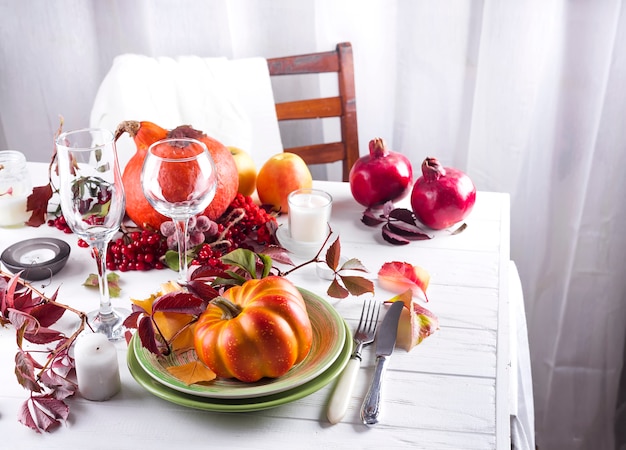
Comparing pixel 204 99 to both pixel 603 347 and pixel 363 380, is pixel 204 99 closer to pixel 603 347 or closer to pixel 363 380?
pixel 363 380

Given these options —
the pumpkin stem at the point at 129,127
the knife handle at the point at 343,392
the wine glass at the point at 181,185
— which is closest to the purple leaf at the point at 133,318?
the wine glass at the point at 181,185

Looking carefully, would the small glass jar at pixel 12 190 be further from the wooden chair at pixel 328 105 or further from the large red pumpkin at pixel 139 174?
the wooden chair at pixel 328 105

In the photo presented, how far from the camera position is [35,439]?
763 mm

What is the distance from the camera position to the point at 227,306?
0.80 metres

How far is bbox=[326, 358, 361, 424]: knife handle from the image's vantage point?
30.8 inches

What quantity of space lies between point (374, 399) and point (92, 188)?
1.33 ft

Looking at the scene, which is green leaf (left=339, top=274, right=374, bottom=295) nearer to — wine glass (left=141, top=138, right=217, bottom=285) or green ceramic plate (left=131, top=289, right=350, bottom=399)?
green ceramic plate (left=131, top=289, right=350, bottom=399)

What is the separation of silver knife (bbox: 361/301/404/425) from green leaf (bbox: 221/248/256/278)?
179mm

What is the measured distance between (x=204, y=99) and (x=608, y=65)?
2.94 ft

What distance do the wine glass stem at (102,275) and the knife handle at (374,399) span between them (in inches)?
14.0

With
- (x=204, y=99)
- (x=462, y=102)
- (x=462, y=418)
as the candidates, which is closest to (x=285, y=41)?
(x=204, y=99)

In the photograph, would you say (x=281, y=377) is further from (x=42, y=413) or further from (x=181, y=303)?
(x=42, y=413)

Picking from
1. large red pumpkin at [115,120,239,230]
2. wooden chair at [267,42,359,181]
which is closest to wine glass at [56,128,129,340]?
large red pumpkin at [115,120,239,230]

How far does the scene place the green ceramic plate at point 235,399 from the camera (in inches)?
30.3
